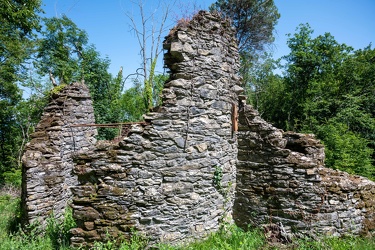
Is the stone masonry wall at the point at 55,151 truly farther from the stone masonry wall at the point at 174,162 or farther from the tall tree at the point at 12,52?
the tall tree at the point at 12,52

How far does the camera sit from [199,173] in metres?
4.09

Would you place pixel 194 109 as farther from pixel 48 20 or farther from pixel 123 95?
pixel 48 20

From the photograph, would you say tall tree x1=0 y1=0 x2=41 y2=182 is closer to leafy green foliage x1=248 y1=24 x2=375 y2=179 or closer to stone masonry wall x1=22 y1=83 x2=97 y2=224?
stone masonry wall x1=22 y1=83 x2=97 y2=224

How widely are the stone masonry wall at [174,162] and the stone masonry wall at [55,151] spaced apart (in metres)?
2.16

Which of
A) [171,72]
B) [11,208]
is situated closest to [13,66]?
[11,208]

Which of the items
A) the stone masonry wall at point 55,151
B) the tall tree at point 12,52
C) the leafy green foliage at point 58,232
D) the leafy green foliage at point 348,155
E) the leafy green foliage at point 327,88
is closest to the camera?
→ the leafy green foliage at point 58,232

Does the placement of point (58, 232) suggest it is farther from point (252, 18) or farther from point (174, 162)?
point (252, 18)

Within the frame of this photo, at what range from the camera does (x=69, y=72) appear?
16266 millimetres

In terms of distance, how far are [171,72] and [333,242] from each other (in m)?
4.45

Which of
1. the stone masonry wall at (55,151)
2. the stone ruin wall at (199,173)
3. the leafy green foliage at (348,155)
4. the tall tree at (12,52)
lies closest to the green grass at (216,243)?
the stone ruin wall at (199,173)

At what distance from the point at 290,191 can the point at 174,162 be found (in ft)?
8.12

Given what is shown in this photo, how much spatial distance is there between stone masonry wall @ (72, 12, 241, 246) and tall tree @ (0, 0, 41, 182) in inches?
360

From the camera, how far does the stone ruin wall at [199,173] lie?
3.74 meters

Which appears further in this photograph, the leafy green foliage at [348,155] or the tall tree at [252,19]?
the tall tree at [252,19]
